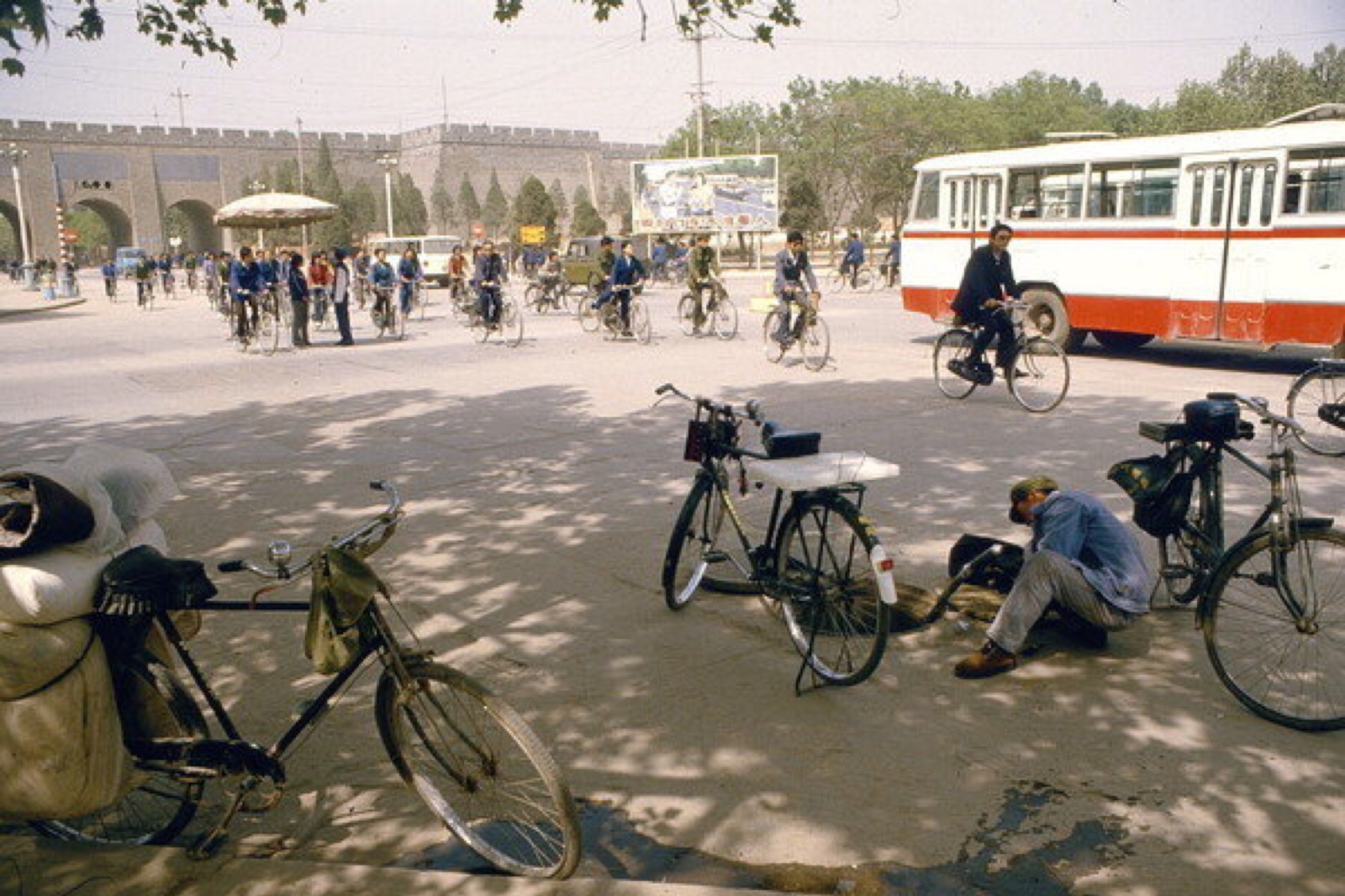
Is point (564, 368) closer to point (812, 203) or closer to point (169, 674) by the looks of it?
point (169, 674)

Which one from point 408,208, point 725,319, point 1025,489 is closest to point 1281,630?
point 1025,489

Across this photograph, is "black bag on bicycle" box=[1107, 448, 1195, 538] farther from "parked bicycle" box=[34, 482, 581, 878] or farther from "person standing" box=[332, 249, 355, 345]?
"person standing" box=[332, 249, 355, 345]

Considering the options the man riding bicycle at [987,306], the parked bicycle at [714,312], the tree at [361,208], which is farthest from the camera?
the tree at [361,208]

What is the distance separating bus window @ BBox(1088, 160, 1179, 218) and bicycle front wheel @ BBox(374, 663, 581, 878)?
43.5 feet

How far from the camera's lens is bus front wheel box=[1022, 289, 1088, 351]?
49.6 ft

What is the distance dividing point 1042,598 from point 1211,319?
10611mm

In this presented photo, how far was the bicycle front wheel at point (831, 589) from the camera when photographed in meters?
4.16

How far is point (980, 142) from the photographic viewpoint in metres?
51.9

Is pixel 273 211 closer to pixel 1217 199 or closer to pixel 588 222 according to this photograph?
pixel 1217 199

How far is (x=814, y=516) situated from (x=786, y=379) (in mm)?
8584

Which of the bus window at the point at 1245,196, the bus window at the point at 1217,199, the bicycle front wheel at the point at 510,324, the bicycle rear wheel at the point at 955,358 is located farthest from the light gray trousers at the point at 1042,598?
the bicycle front wheel at the point at 510,324

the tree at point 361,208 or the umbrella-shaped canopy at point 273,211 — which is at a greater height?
the tree at point 361,208

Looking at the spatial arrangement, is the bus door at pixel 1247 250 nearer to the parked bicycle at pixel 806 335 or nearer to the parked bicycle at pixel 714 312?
the parked bicycle at pixel 806 335

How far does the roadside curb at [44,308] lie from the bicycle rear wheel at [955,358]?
26.9m
